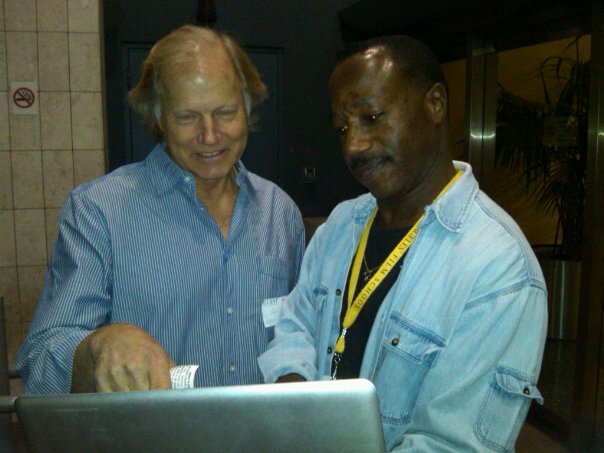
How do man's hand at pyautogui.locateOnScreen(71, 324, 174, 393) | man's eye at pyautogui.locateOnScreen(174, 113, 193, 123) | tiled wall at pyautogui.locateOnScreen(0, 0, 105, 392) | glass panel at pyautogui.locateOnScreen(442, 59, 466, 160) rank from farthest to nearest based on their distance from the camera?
glass panel at pyautogui.locateOnScreen(442, 59, 466, 160), tiled wall at pyautogui.locateOnScreen(0, 0, 105, 392), man's eye at pyautogui.locateOnScreen(174, 113, 193, 123), man's hand at pyautogui.locateOnScreen(71, 324, 174, 393)

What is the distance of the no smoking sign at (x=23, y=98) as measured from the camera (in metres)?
3.75

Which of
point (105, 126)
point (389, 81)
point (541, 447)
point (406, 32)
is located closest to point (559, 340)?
point (541, 447)

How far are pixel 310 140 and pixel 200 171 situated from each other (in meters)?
3.94

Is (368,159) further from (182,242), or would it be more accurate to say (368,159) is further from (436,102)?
(182,242)

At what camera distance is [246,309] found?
58.5 inches

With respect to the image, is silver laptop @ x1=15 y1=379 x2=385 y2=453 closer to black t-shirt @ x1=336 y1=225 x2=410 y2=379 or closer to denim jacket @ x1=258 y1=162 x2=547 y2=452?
denim jacket @ x1=258 y1=162 x2=547 y2=452

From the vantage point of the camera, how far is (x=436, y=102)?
1175mm

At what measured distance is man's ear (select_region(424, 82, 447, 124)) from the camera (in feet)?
3.81

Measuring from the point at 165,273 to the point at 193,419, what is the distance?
0.90m

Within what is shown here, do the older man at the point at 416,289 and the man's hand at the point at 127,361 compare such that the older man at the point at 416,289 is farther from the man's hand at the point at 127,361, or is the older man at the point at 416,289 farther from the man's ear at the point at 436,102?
the man's hand at the point at 127,361

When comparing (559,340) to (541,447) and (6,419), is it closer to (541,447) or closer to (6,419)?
(541,447)

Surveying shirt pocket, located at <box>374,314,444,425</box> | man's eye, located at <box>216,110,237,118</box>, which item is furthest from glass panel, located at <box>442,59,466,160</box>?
shirt pocket, located at <box>374,314,444,425</box>

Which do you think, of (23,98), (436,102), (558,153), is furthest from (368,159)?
(23,98)

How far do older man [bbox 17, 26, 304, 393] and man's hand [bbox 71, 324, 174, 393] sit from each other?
0.36 metres
